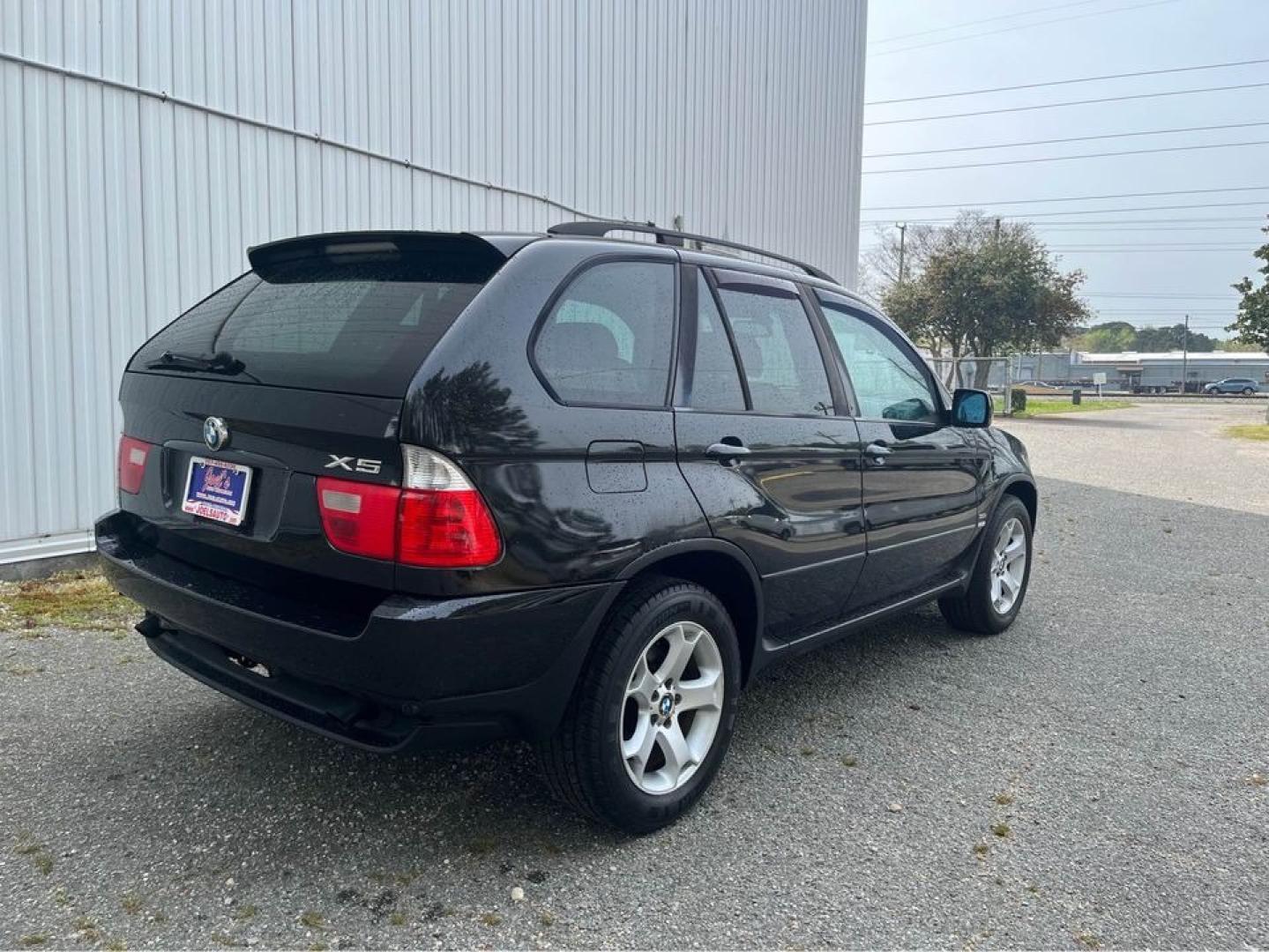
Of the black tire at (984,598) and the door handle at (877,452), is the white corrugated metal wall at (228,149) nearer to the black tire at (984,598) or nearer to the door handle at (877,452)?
the door handle at (877,452)

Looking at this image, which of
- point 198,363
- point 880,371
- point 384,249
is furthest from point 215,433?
point 880,371

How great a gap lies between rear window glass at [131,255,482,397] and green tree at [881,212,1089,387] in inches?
1169

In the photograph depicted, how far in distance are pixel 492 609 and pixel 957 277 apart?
3182 centimetres

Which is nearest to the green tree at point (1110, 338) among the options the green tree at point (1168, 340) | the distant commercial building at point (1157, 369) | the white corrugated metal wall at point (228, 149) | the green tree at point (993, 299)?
the green tree at point (1168, 340)

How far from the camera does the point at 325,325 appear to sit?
2.71 m

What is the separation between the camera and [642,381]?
9.45ft

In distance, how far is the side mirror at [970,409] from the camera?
4414 millimetres

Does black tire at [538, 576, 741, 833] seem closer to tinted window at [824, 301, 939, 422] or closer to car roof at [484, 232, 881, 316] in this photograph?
car roof at [484, 232, 881, 316]

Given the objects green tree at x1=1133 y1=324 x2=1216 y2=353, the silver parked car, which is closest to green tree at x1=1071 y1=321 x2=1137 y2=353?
green tree at x1=1133 y1=324 x2=1216 y2=353

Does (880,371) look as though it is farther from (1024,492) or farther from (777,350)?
(1024,492)

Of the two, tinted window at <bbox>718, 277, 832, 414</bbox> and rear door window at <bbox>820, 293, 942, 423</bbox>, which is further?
rear door window at <bbox>820, 293, 942, 423</bbox>

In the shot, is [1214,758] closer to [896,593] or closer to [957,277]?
[896,593]

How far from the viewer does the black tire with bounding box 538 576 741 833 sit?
262cm

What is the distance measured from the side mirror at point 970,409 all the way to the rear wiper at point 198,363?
10.3ft
